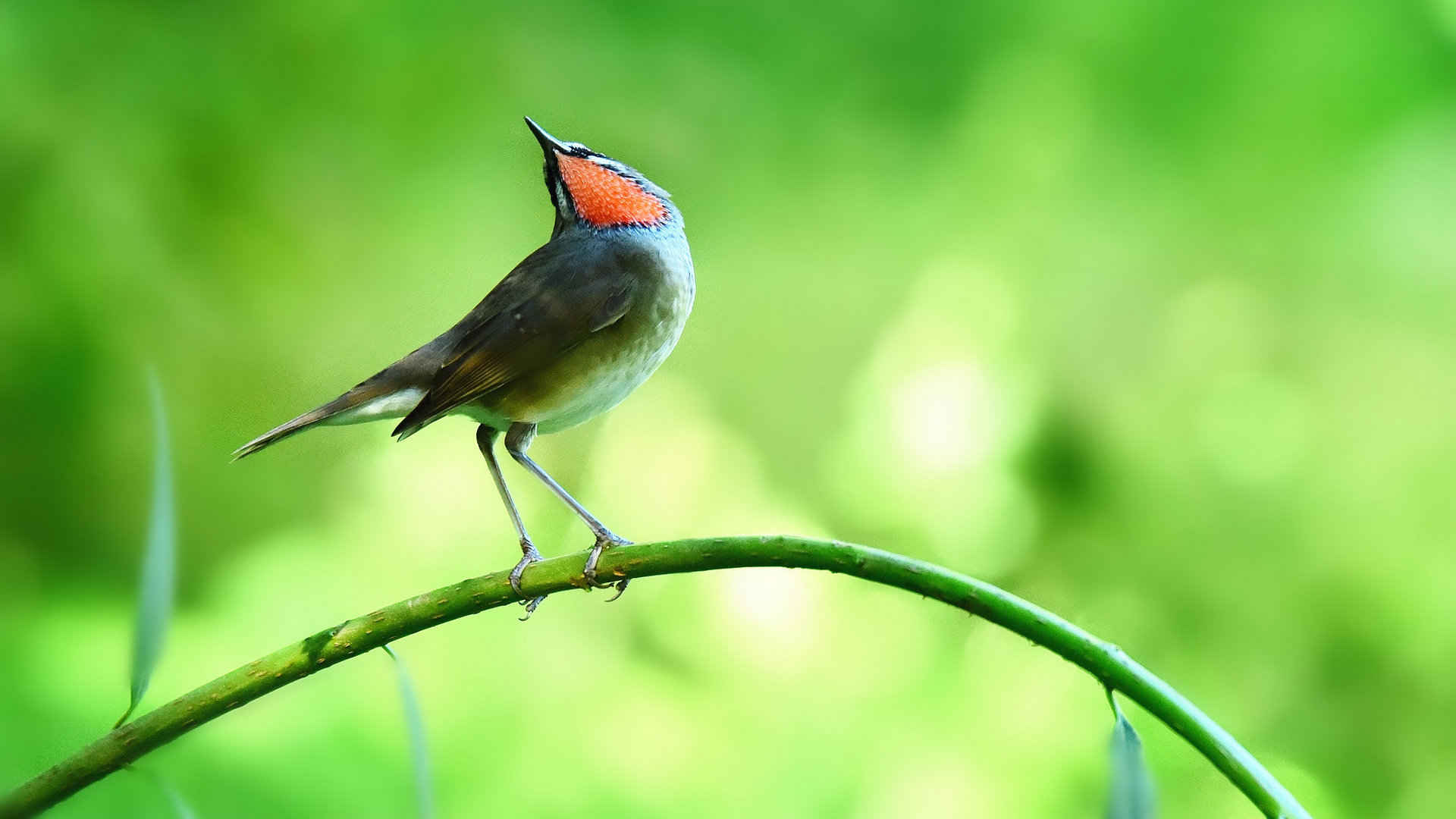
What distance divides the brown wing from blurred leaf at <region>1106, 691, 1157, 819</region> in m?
0.48

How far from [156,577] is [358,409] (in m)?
0.35

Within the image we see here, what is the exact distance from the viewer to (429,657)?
1.91 metres

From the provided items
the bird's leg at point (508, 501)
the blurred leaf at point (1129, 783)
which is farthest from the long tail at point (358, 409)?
the blurred leaf at point (1129, 783)

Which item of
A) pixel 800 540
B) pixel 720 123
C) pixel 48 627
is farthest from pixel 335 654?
pixel 720 123

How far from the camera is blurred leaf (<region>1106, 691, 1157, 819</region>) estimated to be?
398 mm

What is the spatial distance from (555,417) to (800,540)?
0.46m

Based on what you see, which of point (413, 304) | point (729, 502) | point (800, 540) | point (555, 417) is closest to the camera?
point (800, 540)

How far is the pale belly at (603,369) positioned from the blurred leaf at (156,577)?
1.32ft

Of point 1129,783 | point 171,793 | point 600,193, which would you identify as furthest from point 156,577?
point 600,193

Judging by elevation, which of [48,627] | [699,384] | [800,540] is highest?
[800,540]

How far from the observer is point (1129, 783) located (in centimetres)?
41

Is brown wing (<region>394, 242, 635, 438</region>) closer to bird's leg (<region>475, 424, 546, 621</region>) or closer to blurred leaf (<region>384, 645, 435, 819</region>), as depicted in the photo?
bird's leg (<region>475, 424, 546, 621</region>)

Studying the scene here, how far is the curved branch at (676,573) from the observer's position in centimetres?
42

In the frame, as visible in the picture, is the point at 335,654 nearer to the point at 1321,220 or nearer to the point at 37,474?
the point at 37,474
